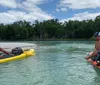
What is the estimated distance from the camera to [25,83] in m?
12.4

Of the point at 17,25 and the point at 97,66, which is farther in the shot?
the point at 17,25

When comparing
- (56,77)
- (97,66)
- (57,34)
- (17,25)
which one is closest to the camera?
(56,77)

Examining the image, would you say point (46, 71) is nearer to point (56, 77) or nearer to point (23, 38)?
point (56, 77)

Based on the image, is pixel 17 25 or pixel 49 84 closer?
pixel 49 84

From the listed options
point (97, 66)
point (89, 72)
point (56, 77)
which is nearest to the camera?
point (56, 77)

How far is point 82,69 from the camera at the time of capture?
641 inches

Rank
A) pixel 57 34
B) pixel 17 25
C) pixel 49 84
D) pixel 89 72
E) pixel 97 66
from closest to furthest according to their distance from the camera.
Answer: pixel 49 84 < pixel 89 72 < pixel 97 66 < pixel 57 34 < pixel 17 25

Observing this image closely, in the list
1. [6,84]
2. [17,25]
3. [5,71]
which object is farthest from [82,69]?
[17,25]

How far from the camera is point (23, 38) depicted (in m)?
119

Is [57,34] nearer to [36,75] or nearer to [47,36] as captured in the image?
[47,36]

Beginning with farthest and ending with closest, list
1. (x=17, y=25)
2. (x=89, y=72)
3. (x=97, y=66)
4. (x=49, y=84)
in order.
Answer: (x=17, y=25) → (x=97, y=66) → (x=89, y=72) → (x=49, y=84)

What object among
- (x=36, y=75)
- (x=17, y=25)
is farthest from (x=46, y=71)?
(x=17, y=25)

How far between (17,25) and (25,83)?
376 feet

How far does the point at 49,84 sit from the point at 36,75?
8.15 feet
